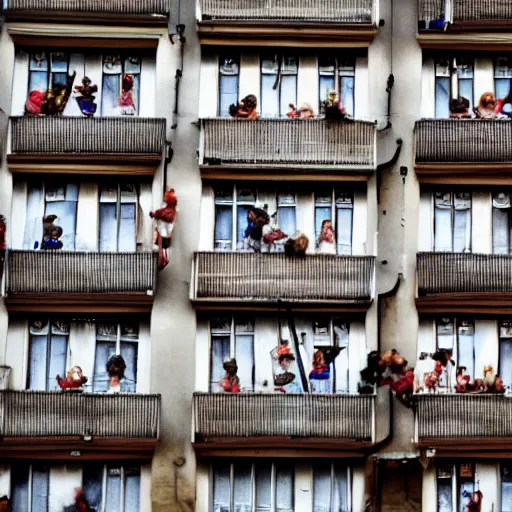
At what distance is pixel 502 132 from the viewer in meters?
32.8

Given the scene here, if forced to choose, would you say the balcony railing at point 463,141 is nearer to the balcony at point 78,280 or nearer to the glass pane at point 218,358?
the glass pane at point 218,358

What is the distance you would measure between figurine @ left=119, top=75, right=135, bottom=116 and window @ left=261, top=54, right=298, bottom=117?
290cm

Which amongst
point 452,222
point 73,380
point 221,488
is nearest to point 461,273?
point 452,222

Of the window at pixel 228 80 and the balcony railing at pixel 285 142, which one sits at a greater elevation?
the window at pixel 228 80

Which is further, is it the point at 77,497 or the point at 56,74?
the point at 56,74

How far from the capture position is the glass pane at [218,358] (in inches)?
1266

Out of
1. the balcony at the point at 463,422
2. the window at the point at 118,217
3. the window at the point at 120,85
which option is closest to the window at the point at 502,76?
the balcony at the point at 463,422

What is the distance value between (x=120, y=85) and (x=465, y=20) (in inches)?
305

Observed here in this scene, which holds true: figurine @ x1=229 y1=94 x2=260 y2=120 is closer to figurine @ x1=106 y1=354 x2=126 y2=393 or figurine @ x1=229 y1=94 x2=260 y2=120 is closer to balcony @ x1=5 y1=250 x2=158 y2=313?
balcony @ x1=5 y1=250 x2=158 y2=313

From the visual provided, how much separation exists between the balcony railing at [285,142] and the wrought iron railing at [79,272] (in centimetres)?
285

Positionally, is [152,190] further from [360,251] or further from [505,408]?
[505,408]

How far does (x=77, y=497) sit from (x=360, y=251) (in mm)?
7937

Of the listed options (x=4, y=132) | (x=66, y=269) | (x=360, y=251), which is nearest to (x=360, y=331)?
(x=360, y=251)

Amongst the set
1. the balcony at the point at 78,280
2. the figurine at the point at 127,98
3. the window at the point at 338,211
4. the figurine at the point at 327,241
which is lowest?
the balcony at the point at 78,280
